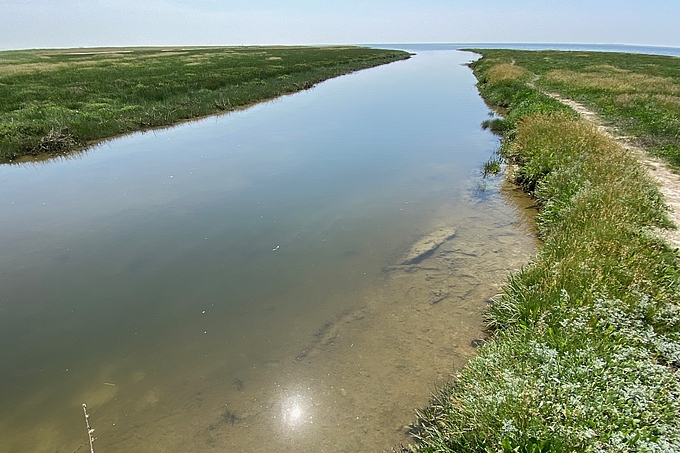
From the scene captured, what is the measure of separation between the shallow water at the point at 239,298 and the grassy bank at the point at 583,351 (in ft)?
2.15

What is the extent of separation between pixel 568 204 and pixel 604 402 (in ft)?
16.8

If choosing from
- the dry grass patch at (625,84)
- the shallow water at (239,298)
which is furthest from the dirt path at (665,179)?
the dry grass patch at (625,84)

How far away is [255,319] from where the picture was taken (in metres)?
5.15

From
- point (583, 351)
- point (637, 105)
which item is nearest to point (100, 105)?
point (583, 351)

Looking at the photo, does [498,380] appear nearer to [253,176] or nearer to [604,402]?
[604,402]

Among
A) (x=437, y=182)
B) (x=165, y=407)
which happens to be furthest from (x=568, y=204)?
(x=165, y=407)

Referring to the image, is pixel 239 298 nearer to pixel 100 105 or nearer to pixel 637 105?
pixel 100 105

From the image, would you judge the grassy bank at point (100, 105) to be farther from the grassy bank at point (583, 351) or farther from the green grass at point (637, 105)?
the green grass at point (637, 105)

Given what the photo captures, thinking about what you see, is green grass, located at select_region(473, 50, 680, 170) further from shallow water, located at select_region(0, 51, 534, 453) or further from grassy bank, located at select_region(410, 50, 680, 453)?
grassy bank, located at select_region(410, 50, 680, 453)

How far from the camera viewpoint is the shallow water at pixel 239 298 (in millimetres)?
3826

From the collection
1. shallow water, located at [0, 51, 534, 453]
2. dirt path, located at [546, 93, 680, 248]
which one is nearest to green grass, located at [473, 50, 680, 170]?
dirt path, located at [546, 93, 680, 248]

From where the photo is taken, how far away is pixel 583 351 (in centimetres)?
347

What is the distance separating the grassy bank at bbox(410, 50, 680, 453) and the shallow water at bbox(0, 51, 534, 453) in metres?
0.65

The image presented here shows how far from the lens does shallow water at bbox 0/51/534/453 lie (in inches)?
151
